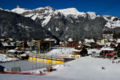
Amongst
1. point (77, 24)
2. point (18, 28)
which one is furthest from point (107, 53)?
point (77, 24)

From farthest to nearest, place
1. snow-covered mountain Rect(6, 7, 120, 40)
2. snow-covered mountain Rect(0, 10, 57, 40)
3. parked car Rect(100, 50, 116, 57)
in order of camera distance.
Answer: snow-covered mountain Rect(6, 7, 120, 40) → snow-covered mountain Rect(0, 10, 57, 40) → parked car Rect(100, 50, 116, 57)

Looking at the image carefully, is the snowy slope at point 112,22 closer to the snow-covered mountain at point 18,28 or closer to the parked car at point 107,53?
the snow-covered mountain at point 18,28

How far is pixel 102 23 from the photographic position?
162375mm

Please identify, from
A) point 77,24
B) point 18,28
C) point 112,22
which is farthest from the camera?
point 112,22

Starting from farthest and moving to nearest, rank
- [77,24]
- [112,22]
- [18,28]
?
[112,22]
[77,24]
[18,28]

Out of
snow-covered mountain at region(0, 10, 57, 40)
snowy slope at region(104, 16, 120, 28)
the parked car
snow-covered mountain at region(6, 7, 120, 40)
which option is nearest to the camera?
the parked car

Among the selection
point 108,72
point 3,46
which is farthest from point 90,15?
point 108,72

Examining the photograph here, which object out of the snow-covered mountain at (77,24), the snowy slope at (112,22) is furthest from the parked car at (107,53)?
the snowy slope at (112,22)

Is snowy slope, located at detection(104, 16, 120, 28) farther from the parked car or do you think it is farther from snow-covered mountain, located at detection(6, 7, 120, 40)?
the parked car

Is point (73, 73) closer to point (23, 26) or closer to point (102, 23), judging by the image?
point (23, 26)

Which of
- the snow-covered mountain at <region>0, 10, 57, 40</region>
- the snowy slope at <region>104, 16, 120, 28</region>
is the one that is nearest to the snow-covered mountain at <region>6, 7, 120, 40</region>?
the snowy slope at <region>104, 16, 120, 28</region>

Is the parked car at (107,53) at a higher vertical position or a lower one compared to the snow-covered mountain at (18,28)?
lower

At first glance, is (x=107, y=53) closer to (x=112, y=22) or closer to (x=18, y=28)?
(x=18, y=28)

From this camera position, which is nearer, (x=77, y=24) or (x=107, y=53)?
(x=107, y=53)
